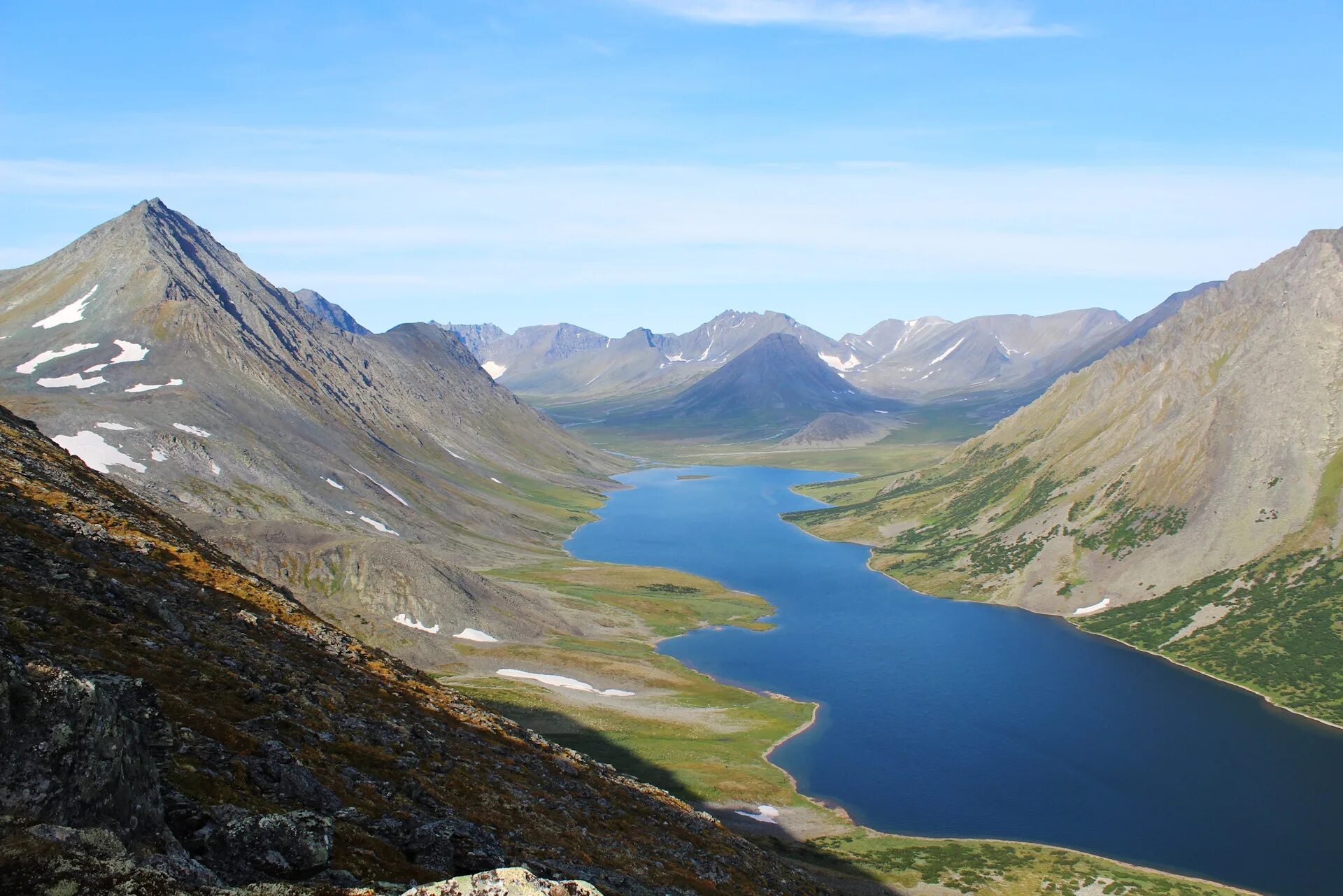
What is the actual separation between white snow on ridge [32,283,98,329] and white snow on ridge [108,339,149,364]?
17.6 m

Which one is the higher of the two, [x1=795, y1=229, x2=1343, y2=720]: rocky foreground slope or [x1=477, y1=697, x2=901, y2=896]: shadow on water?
[x1=795, y1=229, x2=1343, y2=720]: rocky foreground slope

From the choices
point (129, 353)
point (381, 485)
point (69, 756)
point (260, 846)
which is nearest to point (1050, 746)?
point (260, 846)

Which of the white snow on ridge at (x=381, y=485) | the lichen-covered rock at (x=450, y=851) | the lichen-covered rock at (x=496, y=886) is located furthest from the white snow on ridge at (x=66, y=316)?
the lichen-covered rock at (x=496, y=886)

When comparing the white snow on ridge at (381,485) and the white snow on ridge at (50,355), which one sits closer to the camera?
the white snow on ridge at (50,355)

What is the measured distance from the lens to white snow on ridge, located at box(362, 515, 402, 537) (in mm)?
158125

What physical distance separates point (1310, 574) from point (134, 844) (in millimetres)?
153539

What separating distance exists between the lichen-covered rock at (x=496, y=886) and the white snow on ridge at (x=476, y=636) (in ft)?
319

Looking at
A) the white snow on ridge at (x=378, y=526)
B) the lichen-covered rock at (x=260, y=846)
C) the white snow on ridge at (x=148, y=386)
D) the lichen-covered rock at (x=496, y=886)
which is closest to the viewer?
the lichen-covered rock at (x=496, y=886)

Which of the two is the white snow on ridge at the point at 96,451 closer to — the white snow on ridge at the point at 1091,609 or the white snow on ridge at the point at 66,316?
the white snow on ridge at the point at 66,316

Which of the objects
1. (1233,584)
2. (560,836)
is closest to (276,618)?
(560,836)

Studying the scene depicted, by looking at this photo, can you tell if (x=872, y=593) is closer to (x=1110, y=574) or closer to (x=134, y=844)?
(x=1110, y=574)

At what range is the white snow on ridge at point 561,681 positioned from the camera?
3969 inches

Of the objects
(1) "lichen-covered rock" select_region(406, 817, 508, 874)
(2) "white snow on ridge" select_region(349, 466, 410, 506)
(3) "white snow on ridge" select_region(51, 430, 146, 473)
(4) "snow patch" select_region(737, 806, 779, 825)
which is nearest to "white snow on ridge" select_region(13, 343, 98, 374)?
(2) "white snow on ridge" select_region(349, 466, 410, 506)

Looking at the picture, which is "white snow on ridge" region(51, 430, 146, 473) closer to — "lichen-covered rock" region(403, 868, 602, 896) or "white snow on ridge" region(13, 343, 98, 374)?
"white snow on ridge" region(13, 343, 98, 374)
